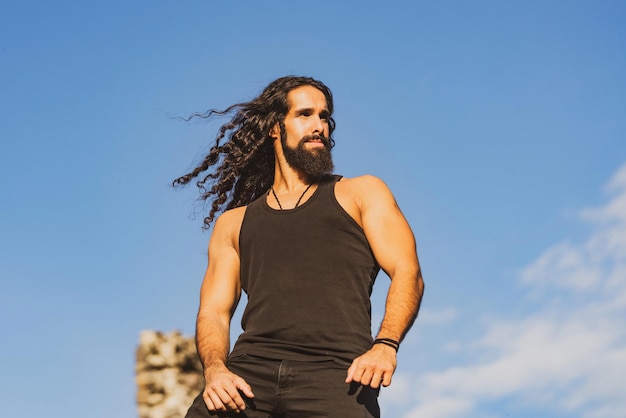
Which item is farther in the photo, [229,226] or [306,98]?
[306,98]

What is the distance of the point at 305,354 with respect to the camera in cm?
549

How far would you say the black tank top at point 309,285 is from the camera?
554cm

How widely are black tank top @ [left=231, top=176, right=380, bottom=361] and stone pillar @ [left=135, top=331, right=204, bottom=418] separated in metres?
1.37

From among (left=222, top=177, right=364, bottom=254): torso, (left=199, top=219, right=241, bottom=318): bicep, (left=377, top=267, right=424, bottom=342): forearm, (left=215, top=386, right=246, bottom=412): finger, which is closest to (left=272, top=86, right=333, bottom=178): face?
(left=222, top=177, right=364, bottom=254): torso

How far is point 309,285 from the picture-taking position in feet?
18.7

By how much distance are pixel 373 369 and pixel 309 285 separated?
2.69 feet

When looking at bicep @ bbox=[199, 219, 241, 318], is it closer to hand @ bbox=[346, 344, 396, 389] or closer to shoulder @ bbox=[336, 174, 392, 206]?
shoulder @ bbox=[336, 174, 392, 206]

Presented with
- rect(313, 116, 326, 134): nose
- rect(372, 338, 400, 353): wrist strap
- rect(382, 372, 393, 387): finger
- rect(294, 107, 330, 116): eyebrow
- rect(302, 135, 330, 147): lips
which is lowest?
rect(382, 372, 393, 387): finger

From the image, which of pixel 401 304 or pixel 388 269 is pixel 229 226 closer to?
pixel 388 269

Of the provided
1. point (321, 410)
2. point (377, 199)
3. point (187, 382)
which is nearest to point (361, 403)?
point (321, 410)

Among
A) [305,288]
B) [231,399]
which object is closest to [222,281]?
[305,288]

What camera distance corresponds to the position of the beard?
21.3 feet

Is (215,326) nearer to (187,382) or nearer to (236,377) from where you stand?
(236,377)

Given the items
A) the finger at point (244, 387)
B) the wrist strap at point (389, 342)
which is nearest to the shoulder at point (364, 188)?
the wrist strap at point (389, 342)
